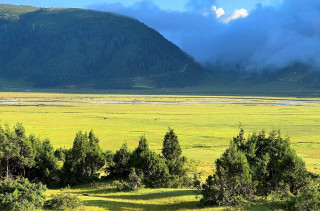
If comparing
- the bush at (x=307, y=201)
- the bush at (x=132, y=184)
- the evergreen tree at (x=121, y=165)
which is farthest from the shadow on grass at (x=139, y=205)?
the evergreen tree at (x=121, y=165)

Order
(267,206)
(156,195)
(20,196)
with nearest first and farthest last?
1. (20,196)
2. (267,206)
3. (156,195)

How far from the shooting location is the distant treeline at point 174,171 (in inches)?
1052

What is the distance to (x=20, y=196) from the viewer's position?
2573 cm

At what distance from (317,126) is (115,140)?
51.1 metres

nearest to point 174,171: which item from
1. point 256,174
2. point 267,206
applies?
point 256,174

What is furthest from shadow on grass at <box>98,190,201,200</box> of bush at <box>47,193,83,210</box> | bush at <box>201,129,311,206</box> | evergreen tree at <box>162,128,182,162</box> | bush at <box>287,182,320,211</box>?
bush at <box>287,182,320,211</box>

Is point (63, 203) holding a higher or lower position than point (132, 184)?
higher

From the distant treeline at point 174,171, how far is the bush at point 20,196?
7 centimetres

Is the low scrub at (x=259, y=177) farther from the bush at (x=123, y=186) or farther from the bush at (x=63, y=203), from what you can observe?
the bush at (x=63, y=203)

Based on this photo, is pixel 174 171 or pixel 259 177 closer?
pixel 259 177

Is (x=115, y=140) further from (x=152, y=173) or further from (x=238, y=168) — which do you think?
(x=238, y=168)

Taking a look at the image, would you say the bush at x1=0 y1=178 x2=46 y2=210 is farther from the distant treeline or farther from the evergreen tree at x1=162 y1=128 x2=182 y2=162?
the evergreen tree at x1=162 y1=128 x2=182 y2=162

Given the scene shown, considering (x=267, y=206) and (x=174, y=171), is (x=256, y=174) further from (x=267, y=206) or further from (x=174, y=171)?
(x=174, y=171)

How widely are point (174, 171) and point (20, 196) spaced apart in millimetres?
15897
